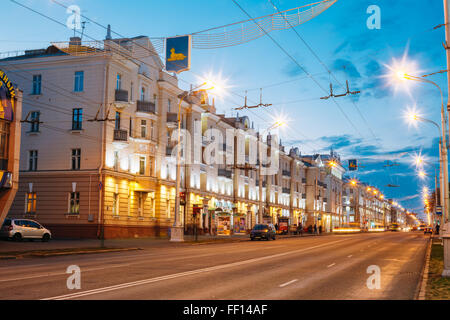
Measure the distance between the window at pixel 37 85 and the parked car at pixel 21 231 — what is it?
13360 mm

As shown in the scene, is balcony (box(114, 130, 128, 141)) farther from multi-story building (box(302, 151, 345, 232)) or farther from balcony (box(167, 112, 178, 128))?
multi-story building (box(302, 151, 345, 232))

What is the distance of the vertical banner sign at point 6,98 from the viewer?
97.0 ft

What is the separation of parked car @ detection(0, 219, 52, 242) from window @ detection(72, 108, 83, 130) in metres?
10.1

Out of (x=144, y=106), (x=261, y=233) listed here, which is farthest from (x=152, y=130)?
(x=261, y=233)

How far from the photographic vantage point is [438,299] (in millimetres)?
9898

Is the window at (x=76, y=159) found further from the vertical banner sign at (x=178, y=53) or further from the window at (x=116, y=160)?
the vertical banner sign at (x=178, y=53)

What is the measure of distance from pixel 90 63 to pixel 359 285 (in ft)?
107

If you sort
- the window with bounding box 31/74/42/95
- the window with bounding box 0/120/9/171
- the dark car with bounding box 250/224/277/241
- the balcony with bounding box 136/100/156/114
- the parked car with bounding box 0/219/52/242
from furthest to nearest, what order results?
the dark car with bounding box 250/224/277/241 → the balcony with bounding box 136/100/156/114 → the window with bounding box 31/74/42/95 → the parked car with bounding box 0/219/52/242 → the window with bounding box 0/120/9/171

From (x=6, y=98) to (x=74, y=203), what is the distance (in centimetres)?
1180

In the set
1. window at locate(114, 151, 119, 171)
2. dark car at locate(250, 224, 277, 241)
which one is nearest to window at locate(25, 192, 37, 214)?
window at locate(114, 151, 119, 171)

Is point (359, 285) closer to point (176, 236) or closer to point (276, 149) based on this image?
point (176, 236)

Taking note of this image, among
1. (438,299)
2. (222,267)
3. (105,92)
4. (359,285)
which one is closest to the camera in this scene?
(438,299)

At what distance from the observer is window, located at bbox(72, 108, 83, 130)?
4056 cm
